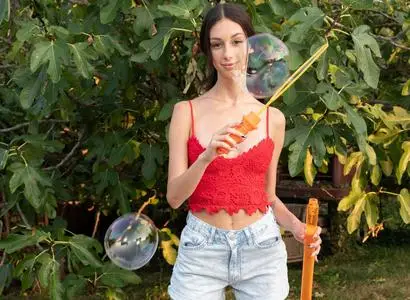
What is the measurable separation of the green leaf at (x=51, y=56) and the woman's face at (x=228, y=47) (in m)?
0.95

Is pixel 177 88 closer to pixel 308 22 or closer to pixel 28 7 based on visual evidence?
pixel 28 7

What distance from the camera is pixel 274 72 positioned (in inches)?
98.4

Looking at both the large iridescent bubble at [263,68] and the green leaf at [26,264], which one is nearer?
the large iridescent bubble at [263,68]

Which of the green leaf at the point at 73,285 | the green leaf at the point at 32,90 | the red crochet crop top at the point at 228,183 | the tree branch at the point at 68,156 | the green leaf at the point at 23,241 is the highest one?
the green leaf at the point at 32,90

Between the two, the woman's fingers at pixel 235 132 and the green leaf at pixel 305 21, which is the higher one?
the green leaf at pixel 305 21

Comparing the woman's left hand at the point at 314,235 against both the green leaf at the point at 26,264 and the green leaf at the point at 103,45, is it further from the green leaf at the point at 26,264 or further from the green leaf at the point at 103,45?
the green leaf at the point at 26,264

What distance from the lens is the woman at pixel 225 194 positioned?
7.24ft

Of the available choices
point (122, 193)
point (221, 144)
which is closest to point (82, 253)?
point (122, 193)

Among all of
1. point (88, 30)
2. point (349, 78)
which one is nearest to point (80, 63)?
point (88, 30)

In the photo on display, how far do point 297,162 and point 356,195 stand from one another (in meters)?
0.94

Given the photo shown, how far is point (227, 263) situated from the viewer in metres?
2.21

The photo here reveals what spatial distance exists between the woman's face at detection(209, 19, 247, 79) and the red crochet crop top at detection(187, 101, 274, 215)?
15 cm

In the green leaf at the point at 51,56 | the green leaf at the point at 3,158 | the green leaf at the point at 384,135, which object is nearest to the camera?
the green leaf at the point at 51,56

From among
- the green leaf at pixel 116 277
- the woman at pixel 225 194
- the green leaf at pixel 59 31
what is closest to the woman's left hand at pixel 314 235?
the woman at pixel 225 194
